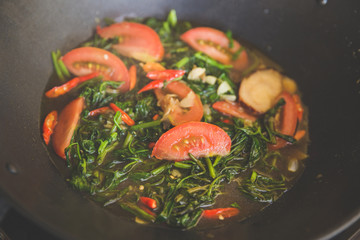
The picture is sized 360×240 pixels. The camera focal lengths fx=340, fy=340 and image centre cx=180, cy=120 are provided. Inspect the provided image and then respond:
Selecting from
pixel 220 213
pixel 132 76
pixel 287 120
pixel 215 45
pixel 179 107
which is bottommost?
pixel 220 213

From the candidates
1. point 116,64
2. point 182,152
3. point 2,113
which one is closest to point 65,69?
point 116,64

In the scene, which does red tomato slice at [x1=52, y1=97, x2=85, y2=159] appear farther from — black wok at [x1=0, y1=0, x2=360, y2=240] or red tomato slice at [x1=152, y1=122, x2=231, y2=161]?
red tomato slice at [x1=152, y1=122, x2=231, y2=161]

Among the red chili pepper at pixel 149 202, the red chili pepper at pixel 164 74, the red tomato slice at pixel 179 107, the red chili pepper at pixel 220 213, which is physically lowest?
the red chili pepper at pixel 220 213

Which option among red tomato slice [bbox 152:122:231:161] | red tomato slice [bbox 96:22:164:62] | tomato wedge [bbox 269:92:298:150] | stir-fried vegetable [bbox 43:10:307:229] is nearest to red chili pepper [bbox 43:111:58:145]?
stir-fried vegetable [bbox 43:10:307:229]

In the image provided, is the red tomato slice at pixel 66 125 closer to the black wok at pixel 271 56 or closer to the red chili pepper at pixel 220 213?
the black wok at pixel 271 56

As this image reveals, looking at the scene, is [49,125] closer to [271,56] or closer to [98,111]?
[98,111]

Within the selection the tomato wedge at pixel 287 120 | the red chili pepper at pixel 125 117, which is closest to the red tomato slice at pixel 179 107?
the red chili pepper at pixel 125 117

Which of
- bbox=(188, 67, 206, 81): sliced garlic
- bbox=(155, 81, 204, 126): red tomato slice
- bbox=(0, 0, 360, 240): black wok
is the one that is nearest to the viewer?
bbox=(0, 0, 360, 240): black wok

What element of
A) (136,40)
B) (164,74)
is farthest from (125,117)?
(136,40)
